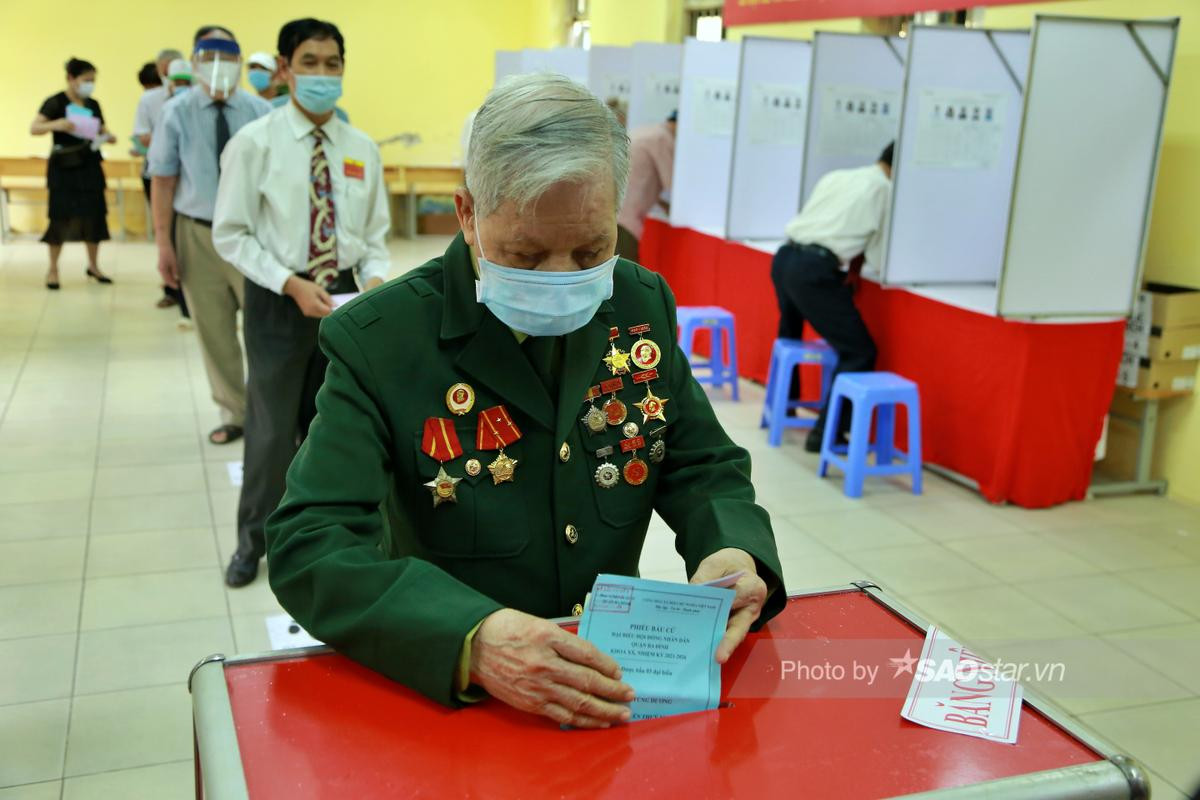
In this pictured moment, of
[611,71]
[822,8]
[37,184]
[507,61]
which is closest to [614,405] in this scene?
[822,8]

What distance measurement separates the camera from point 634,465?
1.58 meters

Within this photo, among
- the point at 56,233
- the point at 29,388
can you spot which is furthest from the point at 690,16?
the point at 29,388

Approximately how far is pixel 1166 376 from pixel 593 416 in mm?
3949

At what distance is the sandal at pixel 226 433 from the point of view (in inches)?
207

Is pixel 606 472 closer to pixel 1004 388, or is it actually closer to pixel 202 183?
pixel 1004 388

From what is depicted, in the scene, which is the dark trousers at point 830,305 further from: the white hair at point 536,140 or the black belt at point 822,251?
the white hair at point 536,140

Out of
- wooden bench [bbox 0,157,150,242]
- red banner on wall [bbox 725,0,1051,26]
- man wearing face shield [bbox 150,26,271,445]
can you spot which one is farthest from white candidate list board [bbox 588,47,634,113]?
wooden bench [bbox 0,157,150,242]

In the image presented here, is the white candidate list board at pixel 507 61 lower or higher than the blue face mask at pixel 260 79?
higher

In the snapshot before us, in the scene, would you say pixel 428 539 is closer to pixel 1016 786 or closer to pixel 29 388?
pixel 1016 786

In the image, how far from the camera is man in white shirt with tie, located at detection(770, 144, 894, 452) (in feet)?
16.9

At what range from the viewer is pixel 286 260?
10.9ft

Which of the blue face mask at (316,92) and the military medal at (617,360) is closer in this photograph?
the military medal at (617,360)

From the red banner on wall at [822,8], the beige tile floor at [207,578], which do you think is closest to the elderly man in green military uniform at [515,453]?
the beige tile floor at [207,578]

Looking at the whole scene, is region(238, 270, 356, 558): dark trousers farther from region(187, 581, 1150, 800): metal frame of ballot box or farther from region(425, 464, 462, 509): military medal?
region(187, 581, 1150, 800): metal frame of ballot box
